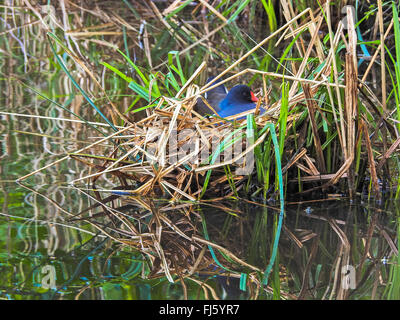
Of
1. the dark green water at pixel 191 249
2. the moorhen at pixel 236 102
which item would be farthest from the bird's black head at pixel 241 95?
the dark green water at pixel 191 249

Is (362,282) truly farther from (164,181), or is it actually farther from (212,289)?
(164,181)

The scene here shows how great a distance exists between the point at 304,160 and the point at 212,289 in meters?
0.92

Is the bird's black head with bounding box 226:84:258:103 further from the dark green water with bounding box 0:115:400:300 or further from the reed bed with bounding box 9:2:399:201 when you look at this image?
the dark green water with bounding box 0:115:400:300

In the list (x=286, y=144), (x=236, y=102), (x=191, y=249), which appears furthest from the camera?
(x=236, y=102)

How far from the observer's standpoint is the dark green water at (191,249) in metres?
1.67

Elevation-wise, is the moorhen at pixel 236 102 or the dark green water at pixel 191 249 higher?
the moorhen at pixel 236 102

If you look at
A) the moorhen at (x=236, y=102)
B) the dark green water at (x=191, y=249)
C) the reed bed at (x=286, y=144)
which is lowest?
the dark green water at (x=191, y=249)

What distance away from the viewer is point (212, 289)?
168cm

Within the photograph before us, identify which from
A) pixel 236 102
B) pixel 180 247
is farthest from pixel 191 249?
pixel 236 102

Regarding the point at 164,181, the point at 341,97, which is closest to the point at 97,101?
the point at 164,181

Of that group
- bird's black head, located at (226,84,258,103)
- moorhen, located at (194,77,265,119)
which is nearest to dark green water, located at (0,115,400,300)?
moorhen, located at (194,77,265,119)

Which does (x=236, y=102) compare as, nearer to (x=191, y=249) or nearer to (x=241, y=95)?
(x=241, y=95)

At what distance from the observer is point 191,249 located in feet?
6.44

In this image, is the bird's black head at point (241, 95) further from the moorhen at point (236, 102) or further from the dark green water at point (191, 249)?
the dark green water at point (191, 249)
